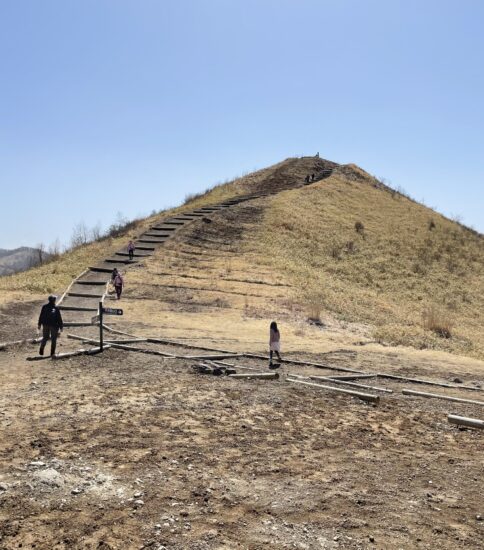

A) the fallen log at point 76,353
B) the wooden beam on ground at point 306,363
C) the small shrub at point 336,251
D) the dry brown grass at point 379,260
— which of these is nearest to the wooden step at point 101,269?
the dry brown grass at point 379,260

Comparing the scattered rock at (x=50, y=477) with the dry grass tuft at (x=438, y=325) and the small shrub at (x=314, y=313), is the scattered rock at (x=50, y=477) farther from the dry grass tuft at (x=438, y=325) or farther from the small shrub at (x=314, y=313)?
the dry grass tuft at (x=438, y=325)

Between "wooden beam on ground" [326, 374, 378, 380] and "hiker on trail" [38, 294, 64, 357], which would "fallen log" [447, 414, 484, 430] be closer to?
"wooden beam on ground" [326, 374, 378, 380]

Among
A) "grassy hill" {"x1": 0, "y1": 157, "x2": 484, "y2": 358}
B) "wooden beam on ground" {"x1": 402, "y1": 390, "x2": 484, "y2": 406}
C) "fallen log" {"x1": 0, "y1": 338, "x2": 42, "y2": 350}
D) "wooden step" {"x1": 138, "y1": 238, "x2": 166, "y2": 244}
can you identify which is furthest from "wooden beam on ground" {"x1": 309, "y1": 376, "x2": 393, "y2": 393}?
"wooden step" {"x1": 138, "y1": 238, "x2": 166, "y2": 244}

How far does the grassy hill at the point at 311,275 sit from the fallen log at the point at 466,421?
713 cm

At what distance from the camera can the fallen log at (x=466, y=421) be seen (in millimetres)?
8461

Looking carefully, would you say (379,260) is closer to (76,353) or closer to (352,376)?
(352,376)

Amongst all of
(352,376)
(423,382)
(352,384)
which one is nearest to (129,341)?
(352,376)

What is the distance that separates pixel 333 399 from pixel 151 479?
187 inches

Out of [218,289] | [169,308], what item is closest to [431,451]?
[169,308]

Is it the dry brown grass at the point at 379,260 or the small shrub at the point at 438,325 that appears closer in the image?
the small shrub at the point at 438,325

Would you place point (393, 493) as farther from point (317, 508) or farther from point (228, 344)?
point (228, 344)

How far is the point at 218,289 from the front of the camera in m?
23.6

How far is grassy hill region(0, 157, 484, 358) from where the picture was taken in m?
19.3

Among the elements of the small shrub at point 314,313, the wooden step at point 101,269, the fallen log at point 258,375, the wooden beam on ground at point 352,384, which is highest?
the wooden step at point 101,269
